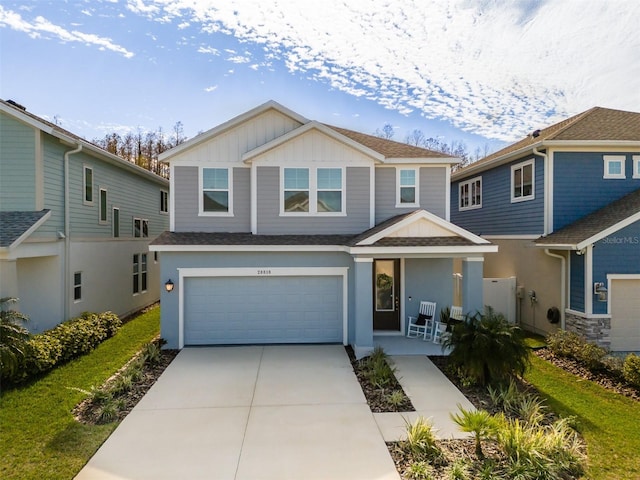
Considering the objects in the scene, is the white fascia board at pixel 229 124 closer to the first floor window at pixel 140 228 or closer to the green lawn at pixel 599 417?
the first floor window at pixel 140 228

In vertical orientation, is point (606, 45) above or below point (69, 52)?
above

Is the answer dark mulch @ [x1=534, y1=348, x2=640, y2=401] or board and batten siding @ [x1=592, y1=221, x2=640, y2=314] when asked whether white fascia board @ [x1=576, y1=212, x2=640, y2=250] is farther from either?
dark mulch @ [x1=534, y1=348, x2=640, y2=401]

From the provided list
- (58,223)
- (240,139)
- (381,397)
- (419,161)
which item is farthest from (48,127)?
(381,397)

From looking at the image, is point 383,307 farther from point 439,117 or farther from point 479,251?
point 439,117

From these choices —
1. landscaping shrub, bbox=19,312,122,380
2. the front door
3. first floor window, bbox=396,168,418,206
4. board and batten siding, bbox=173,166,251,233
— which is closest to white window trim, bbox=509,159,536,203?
first floor window, bbox=396,168,418,206

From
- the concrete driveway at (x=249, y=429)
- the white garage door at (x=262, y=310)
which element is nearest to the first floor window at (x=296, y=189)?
the white garage door at (x=262, y=310)

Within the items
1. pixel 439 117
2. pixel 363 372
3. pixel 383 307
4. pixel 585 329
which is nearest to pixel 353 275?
pixel 383 307

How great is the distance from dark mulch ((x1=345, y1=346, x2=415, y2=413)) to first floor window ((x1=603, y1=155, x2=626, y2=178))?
974 centimetres

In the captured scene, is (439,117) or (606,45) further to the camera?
(439,117)

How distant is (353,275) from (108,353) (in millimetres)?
6705

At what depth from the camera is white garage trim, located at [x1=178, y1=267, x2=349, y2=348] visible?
991cm

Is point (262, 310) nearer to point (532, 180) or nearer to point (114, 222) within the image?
point (114, 222)

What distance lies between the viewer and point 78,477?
458 centimetres

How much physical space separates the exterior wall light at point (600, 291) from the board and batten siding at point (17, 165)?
595 inches
